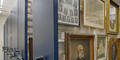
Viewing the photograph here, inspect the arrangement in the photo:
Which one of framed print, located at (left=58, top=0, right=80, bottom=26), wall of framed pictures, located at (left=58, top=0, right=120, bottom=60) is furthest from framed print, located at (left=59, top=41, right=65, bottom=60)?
framed print, located at (left=58, top=0, right=80, bottom=26)

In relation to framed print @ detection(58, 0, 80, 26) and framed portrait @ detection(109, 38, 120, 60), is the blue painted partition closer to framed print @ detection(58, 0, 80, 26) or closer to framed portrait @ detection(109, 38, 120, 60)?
framed print @ detection(58, 0, 80, 26)

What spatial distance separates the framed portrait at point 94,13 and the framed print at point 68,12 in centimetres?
11

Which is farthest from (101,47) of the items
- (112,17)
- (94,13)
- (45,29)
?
(45,29)

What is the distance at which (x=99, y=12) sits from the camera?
1.34m

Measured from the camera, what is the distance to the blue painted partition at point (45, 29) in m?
0.72

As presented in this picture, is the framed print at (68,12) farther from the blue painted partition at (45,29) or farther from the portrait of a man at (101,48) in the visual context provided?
the portrait of a man at (101,48)

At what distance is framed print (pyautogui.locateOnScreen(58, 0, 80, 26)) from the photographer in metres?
0.83

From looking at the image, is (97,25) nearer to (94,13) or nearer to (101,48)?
(94,13)

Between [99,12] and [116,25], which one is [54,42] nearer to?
[99,12]

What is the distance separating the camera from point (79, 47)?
99 centimetres

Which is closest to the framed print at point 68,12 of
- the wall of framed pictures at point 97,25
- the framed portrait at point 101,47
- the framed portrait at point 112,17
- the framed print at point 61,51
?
the wall of framed pictures at point 97,25

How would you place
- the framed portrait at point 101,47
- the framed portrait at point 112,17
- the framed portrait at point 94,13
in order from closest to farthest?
the framed portrait at point 94,13
the framed portrait at point 101,47
the framed portrait at point 112,17

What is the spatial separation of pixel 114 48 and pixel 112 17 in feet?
1.35

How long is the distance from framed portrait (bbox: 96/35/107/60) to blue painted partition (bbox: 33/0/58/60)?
0.67m
